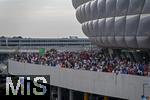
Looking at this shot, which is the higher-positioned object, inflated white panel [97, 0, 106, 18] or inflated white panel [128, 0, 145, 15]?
inflated white panel [97, 0, 106, 18]

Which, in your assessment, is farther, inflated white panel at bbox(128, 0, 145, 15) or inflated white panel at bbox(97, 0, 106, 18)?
inflated white panel at bbox(97, 0, 106, 18)

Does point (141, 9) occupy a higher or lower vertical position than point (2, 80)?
higher

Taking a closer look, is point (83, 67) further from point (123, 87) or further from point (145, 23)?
point (123, 87)

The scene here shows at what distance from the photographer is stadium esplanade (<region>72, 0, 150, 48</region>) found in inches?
1284

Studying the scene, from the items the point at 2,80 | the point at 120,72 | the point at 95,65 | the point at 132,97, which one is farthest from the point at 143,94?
the point at 95,65

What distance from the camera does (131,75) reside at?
83.0ft

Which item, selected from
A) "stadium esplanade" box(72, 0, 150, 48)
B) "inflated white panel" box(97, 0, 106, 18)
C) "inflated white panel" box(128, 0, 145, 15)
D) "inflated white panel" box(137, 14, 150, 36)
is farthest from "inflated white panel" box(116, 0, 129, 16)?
"inflated white panel" box(97, 0, 106, 18)

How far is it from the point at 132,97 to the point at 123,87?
3.34 feet

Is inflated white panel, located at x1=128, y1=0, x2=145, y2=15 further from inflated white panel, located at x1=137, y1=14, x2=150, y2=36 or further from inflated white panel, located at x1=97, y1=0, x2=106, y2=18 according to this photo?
inflated white panel, located at x1=97, y1=0, x2=106, y2=18

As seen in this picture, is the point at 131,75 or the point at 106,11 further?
the point at 106,11

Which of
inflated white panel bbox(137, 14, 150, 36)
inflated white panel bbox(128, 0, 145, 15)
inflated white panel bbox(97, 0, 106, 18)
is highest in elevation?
inflated white panel bbox(97, 0, 106, 18)

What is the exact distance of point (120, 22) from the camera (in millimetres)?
36094

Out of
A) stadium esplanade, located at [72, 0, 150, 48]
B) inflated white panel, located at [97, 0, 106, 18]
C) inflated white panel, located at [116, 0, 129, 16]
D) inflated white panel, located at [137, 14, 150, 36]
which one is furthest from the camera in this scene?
inflated white panel, located at [97, 0, 106, 18]

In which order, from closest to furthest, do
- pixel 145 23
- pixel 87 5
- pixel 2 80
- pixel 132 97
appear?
1. pixel 2 80
2. pixel 132 97
3. pixel 145 23
4. pixel 87 5
